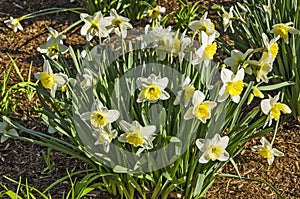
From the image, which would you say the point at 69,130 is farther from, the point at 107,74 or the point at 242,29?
the point at 242,29

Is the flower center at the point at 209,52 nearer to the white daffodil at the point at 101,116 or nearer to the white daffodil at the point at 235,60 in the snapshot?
the white daffodil at the point at 235,60

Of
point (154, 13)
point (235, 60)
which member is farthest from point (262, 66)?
point (154, 13)

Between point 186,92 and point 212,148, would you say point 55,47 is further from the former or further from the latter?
point 212,148

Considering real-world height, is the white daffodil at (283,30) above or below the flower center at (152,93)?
above

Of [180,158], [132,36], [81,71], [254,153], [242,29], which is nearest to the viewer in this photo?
[180,158]

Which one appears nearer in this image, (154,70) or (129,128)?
(129,128)

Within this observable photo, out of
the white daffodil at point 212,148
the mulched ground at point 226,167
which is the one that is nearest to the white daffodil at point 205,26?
the white daffodil at point 212,148

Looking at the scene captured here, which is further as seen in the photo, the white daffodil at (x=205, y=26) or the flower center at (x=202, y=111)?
the white daffodil at (x=205, y=26)

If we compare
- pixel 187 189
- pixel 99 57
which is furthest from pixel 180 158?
pixel 99 57
